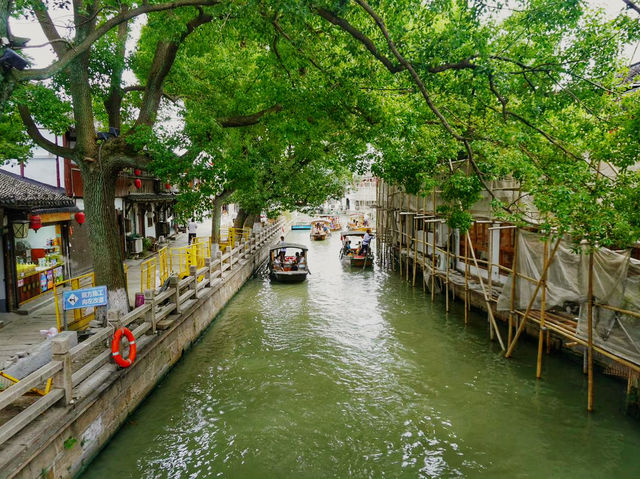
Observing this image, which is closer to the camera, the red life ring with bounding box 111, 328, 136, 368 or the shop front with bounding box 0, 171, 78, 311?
the red life ring with bounding box 111, 328, 136, 368

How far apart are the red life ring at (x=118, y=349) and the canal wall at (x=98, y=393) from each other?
0.12m

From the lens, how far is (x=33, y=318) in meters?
11.6

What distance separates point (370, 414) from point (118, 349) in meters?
5.22

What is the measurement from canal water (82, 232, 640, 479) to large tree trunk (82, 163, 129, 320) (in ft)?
9.06

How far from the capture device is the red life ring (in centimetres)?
802

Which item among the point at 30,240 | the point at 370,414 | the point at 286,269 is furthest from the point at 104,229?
the point at 286,269

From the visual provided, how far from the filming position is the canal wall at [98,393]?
5.62 metres

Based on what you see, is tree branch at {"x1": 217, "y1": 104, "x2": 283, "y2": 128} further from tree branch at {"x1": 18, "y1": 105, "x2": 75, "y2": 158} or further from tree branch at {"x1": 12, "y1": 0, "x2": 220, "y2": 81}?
tree branch at {"x1": 18, "y1": 105, "x2": 75, "y2": 158}

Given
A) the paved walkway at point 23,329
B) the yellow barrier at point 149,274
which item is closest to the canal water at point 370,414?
the yellow barrier at point 149,274

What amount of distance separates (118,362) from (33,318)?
17.5ft

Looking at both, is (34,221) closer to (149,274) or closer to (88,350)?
(149,274)

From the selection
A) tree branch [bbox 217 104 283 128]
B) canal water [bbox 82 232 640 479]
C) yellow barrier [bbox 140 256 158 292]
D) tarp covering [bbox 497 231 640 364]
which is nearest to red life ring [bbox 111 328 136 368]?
canal water [bbox 82 232 640 479]

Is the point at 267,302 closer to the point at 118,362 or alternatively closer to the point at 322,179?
the point at 322,179

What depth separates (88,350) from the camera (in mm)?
7691
